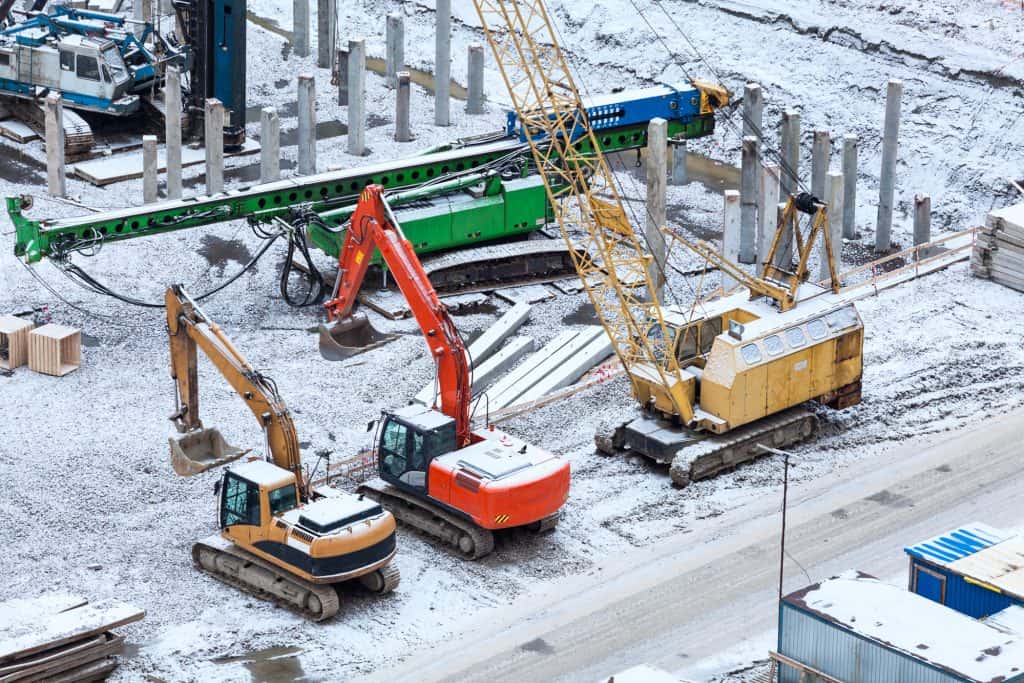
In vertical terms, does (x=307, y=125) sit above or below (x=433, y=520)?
above

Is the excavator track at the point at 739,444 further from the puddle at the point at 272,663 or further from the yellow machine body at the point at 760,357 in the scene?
the puddle at the point at 272,663

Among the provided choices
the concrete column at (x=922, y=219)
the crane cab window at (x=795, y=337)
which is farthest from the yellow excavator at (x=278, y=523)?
the concrete column at (x=922, y=219)

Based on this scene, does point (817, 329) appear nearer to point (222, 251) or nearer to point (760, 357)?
point (760, 357)

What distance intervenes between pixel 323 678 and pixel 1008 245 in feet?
61.1

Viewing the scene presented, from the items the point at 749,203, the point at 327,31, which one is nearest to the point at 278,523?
the point at 749,203

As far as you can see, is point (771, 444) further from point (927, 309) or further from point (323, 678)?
point (323, 678)

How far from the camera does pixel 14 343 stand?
33.6 m

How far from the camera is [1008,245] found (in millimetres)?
37406

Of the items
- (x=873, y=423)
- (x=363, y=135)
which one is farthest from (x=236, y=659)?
(x=363, y=135)

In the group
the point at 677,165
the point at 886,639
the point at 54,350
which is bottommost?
the point at 54,350

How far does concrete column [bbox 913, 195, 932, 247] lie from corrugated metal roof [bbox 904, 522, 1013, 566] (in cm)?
1497

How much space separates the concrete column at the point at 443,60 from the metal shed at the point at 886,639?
24.9 meters

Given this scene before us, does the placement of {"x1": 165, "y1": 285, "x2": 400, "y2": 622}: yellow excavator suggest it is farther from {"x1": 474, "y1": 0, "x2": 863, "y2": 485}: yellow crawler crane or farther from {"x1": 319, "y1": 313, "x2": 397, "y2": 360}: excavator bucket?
{"x1": 474, "y1": 0, "x2": 863, "y2": 485}: yellow crawler crane

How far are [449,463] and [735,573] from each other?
14.5 ft
